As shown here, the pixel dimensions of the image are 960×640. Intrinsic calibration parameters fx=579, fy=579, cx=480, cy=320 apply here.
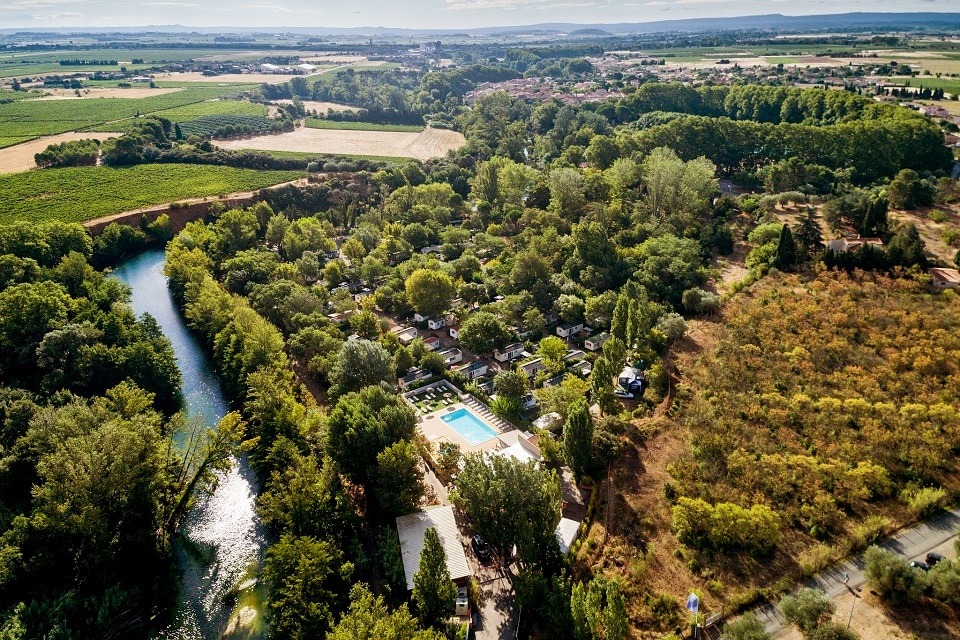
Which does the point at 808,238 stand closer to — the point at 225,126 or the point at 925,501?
the point at 925,501

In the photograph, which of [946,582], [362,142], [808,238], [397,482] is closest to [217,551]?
[397,482]

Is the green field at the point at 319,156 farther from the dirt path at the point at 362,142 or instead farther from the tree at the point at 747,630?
the tree at the point at 747,630

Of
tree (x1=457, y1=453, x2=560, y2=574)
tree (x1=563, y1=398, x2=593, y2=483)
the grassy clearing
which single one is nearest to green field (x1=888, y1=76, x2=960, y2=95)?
the grassy clearing

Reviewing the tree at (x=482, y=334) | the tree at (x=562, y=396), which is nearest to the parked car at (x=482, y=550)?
the tree at (x=562, y=396)

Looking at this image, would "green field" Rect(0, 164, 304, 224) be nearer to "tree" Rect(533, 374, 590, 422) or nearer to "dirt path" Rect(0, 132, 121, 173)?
"dirt path" Rect(0, 132, 121, 173)

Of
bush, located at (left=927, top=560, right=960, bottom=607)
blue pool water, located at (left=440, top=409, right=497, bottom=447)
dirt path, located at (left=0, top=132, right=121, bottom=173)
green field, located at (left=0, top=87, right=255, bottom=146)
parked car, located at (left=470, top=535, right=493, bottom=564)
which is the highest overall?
green field, located at (left=0, top=87, right=255, bottom=146)

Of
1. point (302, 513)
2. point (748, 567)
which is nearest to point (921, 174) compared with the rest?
point (748, 567)
